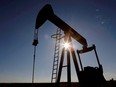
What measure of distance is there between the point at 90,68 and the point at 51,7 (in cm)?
371

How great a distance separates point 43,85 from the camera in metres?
12.6

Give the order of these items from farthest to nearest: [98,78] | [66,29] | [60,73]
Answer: [66,29] → [60,73] → [98,78]

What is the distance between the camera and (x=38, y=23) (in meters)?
7.88

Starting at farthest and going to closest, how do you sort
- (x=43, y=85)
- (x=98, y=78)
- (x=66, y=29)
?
(x=43, y=85), (x=66, y=29), (x=98, y=78)

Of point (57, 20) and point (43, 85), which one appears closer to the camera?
point (57, 20)

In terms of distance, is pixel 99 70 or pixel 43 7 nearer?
pixel 99 70

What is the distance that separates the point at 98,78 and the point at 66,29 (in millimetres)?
3142

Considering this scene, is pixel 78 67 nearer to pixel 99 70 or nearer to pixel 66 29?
pixel 99 70

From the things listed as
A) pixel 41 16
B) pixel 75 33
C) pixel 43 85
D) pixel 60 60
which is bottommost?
pixel 43 85

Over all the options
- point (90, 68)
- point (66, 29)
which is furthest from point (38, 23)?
point (90, 68)

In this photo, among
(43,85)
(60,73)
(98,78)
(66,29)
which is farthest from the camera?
(43,85)

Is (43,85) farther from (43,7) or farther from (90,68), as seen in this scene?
(43,7)

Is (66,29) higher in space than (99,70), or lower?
higher

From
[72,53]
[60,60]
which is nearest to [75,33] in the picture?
[72,53]
